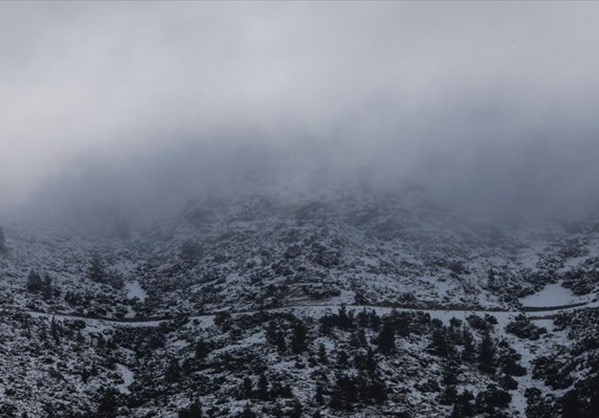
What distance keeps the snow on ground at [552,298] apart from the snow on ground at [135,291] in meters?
48.0

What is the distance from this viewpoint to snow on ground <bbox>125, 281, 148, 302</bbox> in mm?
90875

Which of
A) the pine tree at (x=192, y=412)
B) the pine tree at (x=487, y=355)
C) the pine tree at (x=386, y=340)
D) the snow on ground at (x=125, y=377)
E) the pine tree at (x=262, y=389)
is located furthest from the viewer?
the pine tree at (x=386, y=340)

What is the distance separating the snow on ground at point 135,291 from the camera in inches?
3578

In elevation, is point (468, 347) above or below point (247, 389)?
above

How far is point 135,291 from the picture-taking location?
9344 centimetres

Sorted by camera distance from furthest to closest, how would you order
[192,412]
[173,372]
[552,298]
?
[552,298] → [173,372] → [192,412]

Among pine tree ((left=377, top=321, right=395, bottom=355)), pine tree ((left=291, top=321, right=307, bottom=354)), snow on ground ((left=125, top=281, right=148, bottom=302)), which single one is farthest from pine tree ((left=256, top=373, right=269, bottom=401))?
snow on ground ((left=125, top=281, right=148, bottom=302))

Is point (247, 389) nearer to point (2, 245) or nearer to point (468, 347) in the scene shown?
point (468, 347)

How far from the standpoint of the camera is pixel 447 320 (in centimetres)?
7525

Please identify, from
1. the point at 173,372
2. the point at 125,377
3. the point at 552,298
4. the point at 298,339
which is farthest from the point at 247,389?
the point at 552,298

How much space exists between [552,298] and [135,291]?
53.4 metres

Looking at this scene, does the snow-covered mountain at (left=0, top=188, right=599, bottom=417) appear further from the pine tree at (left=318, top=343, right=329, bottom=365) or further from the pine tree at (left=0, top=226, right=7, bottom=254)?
the pine tree at (left=0, top=226, right=7, bottom=254)

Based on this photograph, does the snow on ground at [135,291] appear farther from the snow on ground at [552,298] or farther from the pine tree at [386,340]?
the snow on ground at [552,298]

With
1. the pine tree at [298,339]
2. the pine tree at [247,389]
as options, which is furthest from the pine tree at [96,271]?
the pine tree at [247,389]
